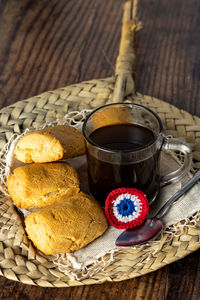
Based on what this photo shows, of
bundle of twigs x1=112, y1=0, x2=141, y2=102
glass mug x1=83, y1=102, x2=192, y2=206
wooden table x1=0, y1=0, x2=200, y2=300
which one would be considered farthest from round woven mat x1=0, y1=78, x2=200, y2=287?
wooden table x1=0, y1=0, x2=200, y2=300

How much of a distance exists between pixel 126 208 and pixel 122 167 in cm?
9

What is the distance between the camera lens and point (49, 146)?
91cm

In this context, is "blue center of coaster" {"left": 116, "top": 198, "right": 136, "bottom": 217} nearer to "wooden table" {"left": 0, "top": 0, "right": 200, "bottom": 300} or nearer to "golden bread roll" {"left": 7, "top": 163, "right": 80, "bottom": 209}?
"golden bread roll" {"left": 7, "top": 163, "right": 80, "bottom": 209}

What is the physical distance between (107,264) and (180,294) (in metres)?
0.16

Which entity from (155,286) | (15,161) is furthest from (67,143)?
(155,286)

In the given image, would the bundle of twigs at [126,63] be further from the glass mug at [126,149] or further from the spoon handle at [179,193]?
the spoon handle at [179,193]

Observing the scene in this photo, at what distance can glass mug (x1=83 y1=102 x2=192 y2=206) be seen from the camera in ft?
2.88

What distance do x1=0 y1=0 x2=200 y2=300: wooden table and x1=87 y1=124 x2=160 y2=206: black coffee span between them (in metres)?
0.47

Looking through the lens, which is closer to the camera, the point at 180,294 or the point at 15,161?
the point at 180,294

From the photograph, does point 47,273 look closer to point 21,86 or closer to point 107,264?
point 107,264

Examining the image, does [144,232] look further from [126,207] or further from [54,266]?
[54,266]

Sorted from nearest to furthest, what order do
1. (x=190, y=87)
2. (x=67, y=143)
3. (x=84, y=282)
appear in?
(x=84, y=282), (x=67, y=143), (x=190, y=87)

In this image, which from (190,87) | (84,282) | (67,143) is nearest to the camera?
(84,282)

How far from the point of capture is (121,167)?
89 cm
